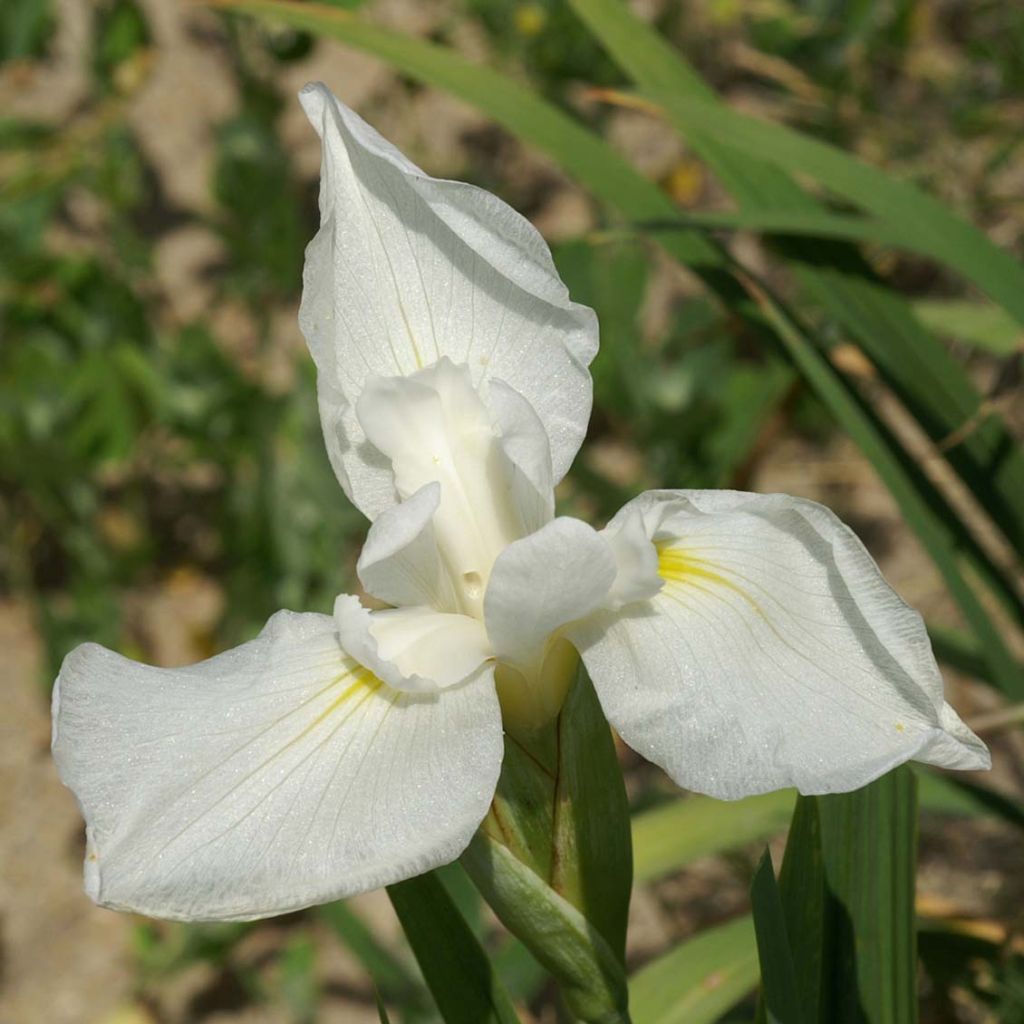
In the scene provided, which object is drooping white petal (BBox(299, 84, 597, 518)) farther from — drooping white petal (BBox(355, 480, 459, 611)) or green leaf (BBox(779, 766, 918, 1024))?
green leaf (BBox(779, 766, 918, 1024))

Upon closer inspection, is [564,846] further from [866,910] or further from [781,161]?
[781,161]

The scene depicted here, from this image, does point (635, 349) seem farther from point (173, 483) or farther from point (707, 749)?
point (707, 749)

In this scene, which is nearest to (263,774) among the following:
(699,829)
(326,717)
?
(326,717)

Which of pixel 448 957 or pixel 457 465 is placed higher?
pixel 457 465

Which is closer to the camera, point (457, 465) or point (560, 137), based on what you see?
point (457, 465)

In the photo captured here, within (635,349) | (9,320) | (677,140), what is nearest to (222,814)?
(635,349)

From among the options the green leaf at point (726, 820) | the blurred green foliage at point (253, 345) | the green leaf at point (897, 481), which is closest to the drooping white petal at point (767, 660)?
the green leaf at point (897, 481)
